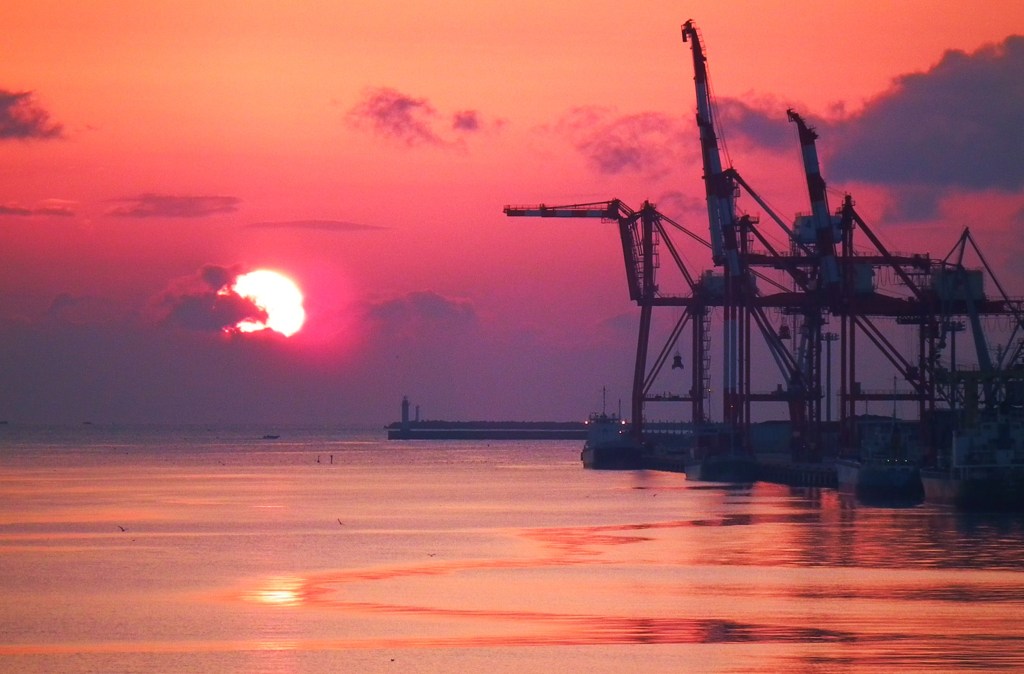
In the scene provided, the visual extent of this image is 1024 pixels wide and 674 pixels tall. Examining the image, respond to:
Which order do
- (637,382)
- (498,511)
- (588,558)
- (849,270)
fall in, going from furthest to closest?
(637,382) < (849,270) < (498,511) < (588,558)

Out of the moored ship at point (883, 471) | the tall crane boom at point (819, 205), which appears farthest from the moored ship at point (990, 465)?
the tall crane boom at point (819, 205)

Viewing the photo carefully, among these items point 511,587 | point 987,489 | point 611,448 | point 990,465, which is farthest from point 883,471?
point 611,448

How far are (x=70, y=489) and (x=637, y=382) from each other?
49.6 meters

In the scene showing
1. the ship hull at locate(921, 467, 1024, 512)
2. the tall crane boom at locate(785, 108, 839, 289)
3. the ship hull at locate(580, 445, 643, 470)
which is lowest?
the ship hull at locate(921, 467, 1024, 512)

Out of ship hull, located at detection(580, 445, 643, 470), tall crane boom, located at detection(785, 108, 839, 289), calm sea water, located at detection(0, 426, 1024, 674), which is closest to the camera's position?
calm sea water, located at detection(0, 426, 1024, 674)

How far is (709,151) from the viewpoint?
118 meters

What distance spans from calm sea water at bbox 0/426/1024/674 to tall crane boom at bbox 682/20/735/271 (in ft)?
88.4

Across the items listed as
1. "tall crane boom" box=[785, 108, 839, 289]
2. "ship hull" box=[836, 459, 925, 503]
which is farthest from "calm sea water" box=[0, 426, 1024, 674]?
"tall crane boom" box=[785, 108, 839, 289]

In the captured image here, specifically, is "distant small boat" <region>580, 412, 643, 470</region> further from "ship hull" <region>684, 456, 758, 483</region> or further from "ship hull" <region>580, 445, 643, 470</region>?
"ship hull" <region>684, 456, 758, 483</region>

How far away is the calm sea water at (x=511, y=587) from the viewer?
1404 inches

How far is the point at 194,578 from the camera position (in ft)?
175

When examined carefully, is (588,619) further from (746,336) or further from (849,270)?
(746,336)

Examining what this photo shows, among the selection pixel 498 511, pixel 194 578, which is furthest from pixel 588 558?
pixel 498 511

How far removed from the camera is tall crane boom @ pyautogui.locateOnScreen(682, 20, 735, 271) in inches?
4606
